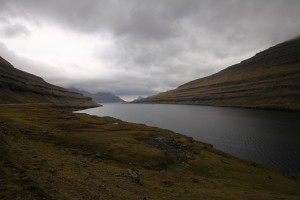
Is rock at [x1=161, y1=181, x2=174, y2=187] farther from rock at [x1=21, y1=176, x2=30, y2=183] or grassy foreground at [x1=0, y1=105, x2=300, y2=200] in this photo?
rock at [x1=21, y1=176, x2=30, y2=183]

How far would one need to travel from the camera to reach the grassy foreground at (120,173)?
18219mm

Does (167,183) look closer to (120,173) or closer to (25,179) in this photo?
(120,173)

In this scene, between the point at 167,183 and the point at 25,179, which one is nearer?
the point at 25,179

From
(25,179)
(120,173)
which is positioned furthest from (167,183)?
(25,179)

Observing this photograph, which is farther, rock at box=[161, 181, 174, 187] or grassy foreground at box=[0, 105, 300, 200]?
rock at box=[161, 181, 174, 187]

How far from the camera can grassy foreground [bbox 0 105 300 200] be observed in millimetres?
18219

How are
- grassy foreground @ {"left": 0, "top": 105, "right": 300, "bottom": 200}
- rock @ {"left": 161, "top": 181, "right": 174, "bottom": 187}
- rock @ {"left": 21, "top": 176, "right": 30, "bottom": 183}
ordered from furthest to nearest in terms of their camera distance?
1. rock @ {"left": 161, "top": 181, "right": 174, "bottom": 187}
2. grassy foreground @ {"left": 0, "top": 105, "right": 300, "bottom": 200}
3. rock @ {"left": 21, "top": 176, "right": 30, "bottom": 183}

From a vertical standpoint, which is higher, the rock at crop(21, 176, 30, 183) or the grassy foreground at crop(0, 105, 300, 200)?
the rock at crop(21, 176, 30, 183)

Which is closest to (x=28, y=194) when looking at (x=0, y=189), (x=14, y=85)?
(x=0, y=189)

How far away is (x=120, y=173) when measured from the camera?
3089 centimetres

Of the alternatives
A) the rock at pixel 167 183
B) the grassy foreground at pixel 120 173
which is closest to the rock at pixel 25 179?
the grassy foreground at pixel 120 173

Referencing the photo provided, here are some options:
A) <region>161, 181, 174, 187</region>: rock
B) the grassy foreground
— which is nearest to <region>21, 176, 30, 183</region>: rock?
the grassy foreground

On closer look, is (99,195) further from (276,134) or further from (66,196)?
(276,134)

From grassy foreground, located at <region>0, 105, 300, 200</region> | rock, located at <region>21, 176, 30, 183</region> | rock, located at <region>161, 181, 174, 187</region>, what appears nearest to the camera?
rock, located at <region>21, 176, 30, 183</region>
